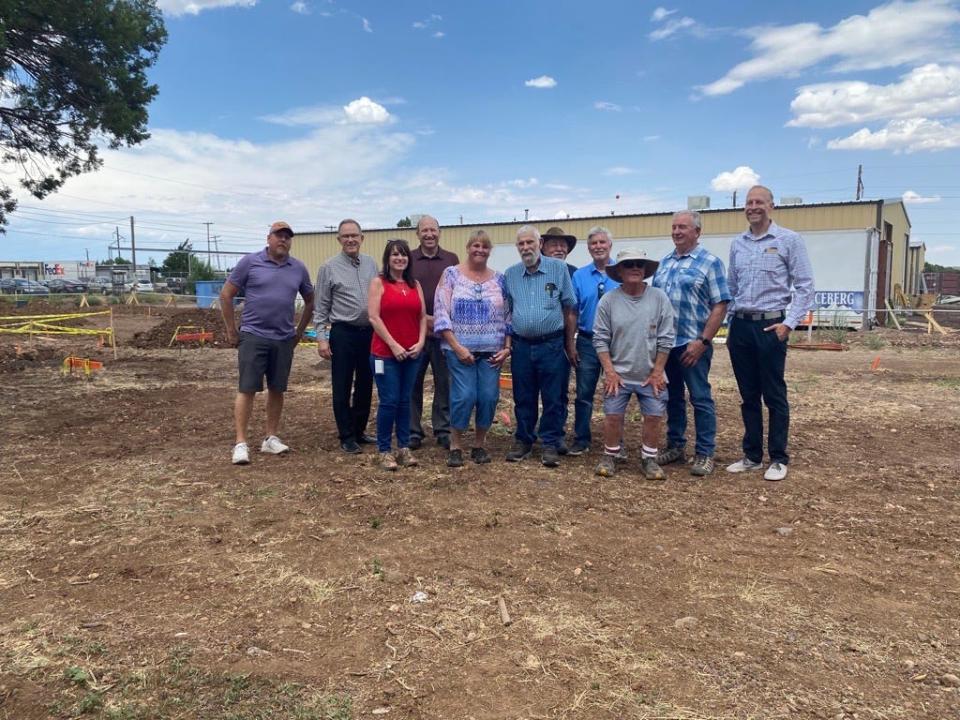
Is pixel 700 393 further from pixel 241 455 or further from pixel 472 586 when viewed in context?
pixel 241 455

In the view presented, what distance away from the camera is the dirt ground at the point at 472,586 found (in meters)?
2.30

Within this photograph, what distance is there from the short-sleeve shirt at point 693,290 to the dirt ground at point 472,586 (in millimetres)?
1099

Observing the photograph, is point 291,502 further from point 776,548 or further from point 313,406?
point 313,406

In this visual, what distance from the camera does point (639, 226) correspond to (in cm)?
2705

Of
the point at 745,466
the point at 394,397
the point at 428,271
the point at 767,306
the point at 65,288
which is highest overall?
the point at 65,288

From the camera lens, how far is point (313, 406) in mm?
7758

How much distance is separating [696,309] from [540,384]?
1.28 metres

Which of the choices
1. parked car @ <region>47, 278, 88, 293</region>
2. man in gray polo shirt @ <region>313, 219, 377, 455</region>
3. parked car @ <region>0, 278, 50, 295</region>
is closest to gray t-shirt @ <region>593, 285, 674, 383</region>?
man in gray polo shirt @ <region>313, 219, 377, 455</region>

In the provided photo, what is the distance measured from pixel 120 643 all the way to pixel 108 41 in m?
8.97

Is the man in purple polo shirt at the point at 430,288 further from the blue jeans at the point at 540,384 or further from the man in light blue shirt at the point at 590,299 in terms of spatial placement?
the man in light blue shirt at the point at 590,299

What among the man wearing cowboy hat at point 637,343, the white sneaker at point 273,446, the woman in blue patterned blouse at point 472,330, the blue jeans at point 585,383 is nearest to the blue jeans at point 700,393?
the man wearing cowboy hat at point 637,343

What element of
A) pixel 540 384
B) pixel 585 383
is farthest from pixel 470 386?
pixel 585 383

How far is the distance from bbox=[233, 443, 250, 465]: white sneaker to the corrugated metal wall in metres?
14.8

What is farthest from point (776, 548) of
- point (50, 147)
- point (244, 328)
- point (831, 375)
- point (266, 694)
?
point (50, 147)
